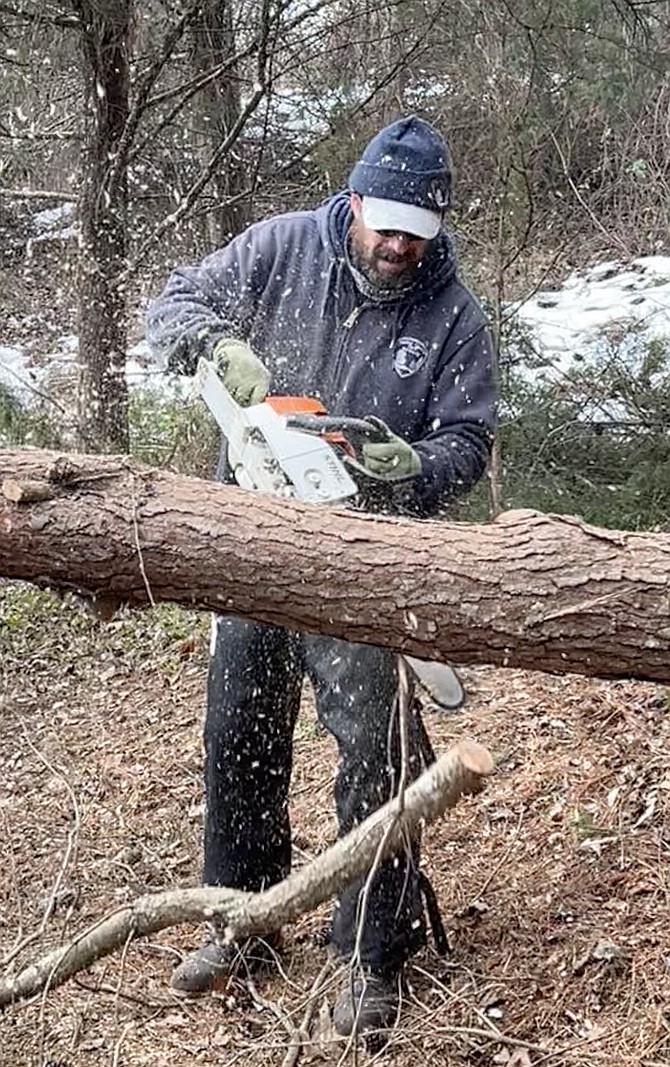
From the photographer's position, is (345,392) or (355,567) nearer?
(355,567)

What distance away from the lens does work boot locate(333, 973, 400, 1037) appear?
9.27ft

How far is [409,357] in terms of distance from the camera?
10.2 feet

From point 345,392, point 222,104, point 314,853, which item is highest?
point 222,104

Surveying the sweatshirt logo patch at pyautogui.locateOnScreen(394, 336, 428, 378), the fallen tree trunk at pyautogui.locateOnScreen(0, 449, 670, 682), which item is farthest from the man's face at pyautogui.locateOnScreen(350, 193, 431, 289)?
the fallen tree trunk at pyautogui.locateOnScreen(0, 449, 670, 682)

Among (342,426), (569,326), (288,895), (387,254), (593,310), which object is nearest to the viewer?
(288,895)

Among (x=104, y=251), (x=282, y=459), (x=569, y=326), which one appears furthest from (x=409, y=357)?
(x=569, y=326)

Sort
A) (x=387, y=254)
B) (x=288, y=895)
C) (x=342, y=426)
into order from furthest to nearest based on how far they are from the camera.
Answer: (x=387, y=254), (x=342, y=426), (x=288, y=895)

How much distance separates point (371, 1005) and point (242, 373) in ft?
4.96

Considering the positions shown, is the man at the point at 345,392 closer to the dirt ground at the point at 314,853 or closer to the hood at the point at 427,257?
the hood at the point at 427,257

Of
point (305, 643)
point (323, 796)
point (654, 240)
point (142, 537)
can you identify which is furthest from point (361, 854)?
point (654, 240)

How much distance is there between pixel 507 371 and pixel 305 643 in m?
3.67

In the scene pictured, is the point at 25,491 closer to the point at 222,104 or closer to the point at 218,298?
the point at 218,298

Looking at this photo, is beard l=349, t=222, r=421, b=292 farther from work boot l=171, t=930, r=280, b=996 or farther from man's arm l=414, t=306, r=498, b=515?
work boot l=171, t=930, r=280, b=996

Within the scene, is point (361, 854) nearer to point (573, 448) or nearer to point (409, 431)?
point (409, 431)
